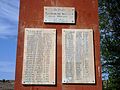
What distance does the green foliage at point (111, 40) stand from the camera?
1195cm

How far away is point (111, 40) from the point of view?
41.4 ft

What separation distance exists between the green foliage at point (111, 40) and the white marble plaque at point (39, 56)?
7157 millimetres

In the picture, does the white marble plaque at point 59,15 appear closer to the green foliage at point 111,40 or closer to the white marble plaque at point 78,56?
the white marble plaque at point 78,56

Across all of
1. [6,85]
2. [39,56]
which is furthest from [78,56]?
[6,85]

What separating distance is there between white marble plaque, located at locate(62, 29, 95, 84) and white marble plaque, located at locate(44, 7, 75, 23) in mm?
236

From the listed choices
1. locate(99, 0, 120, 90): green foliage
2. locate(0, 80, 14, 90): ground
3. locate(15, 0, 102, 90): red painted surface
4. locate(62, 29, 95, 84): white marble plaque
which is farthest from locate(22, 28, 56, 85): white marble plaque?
locate(0, 80, 14, 90): ground

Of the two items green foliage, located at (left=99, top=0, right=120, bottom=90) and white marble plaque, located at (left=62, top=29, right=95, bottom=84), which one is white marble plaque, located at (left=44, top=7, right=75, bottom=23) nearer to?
white marble plaque, located at (left=62, top=29, right=95, bottom=84)

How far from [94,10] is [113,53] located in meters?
6.84

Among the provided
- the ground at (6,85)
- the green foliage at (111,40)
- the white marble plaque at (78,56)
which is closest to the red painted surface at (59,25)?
the white marble plaque at (78,56)

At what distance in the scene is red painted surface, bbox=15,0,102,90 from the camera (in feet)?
16.8

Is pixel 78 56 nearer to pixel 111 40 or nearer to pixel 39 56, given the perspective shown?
pixel 39 56

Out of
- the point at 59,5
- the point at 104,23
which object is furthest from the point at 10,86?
the point at 59,5

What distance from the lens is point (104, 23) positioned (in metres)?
13.0

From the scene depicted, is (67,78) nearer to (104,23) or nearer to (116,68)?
(116,68)
